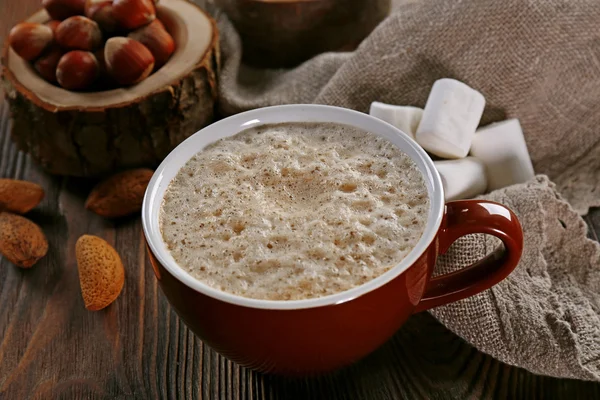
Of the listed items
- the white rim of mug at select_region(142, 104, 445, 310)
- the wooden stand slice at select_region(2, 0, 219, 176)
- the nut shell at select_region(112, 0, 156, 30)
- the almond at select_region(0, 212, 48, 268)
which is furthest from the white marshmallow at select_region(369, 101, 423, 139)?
the almond at select_region(0, 212, 48, 268)

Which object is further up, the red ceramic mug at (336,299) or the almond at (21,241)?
the red ceramic mug at (336,299)

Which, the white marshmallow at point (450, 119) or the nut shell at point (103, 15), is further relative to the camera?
the nut shell at point (103, 15)

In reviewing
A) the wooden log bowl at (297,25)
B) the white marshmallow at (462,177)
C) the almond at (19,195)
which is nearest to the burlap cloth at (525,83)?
the white marshmallow at (462,177)

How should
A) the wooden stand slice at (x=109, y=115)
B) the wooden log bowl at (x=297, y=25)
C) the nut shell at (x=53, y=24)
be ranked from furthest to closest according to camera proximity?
the wooden log bowl at (x=297, y=25) < the nut shell at (x=53, y=24) < the wooden stand slice at (x=109, y=115)

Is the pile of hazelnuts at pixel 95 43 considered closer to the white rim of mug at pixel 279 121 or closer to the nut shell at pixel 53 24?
the nut shell at pixel 53 24

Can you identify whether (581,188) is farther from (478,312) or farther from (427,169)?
(427,169)

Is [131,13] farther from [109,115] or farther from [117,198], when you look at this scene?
[117,198]

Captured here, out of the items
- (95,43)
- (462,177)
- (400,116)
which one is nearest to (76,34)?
(95,43)
